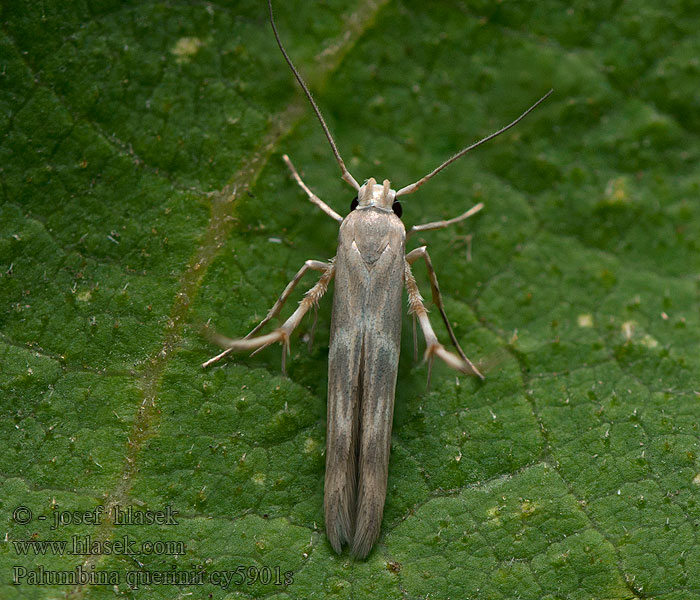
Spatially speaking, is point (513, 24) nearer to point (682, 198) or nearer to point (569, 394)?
point (682, 198)

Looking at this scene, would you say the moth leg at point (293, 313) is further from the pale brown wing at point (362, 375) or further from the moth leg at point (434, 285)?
the moth leg at point (434, 285)

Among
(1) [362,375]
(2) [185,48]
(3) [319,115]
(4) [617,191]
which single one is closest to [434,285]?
(1) [362,375]

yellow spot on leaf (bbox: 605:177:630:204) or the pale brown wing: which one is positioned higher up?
yellow spot on leaf (bbox: 605:177:630:204)

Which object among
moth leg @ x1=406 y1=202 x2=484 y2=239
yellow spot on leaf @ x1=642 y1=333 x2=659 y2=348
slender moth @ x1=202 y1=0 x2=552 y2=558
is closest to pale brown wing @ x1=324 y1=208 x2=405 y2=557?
slender moth @ x1=202 y1=0 x2=552 y2=558

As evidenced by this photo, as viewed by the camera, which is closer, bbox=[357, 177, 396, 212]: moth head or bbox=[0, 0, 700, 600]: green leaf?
bbox=[0, 0, 700, 600]: green leaf

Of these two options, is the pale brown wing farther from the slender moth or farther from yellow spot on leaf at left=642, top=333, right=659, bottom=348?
yellow spot on leaf at left=642, top=333, right=659, bottom=348

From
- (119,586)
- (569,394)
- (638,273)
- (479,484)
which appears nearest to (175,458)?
(119,586)
